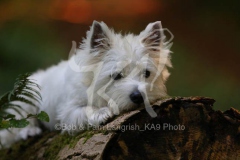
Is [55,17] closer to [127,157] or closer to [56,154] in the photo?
[56,154]

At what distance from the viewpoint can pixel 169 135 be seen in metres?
2.23

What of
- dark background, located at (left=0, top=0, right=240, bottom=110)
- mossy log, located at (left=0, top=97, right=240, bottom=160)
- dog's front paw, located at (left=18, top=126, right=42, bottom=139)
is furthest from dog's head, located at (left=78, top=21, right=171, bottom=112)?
dark background, located at (left=0, top=0, right=240, bottom=110)

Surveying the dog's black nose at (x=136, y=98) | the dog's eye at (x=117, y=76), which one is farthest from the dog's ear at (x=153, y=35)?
the dog's black nose at (x=136, y=98)

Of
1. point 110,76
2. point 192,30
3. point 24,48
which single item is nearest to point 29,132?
point 110,76

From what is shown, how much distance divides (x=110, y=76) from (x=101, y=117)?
35 centimetres

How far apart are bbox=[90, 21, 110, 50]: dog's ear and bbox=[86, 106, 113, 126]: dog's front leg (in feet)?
1.54

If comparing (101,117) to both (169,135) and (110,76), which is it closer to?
(110,76)

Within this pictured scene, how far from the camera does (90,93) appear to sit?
2.78 meters

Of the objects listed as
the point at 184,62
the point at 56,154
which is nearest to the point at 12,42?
the point at 184,62

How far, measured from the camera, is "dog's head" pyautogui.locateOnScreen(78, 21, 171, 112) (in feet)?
8.27

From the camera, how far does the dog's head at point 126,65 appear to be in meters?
2.52

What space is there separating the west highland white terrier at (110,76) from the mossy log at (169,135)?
0.17 meters

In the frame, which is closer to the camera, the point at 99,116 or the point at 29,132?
the point at 99,116

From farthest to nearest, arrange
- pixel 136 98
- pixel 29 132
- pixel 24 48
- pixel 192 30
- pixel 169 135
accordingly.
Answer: pixel 24 48, pixel 192 30, pixel 29 132, pixel 136 98, pixel 169 135
